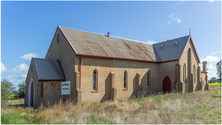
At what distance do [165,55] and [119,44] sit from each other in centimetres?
761

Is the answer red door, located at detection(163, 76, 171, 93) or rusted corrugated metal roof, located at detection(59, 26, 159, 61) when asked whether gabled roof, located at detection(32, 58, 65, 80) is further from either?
red door, located at detection(163, 76, 171, 93)

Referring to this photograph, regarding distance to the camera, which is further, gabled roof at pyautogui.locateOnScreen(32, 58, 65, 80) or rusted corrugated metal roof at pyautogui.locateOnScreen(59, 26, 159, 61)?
rusted corrugated metal roof at pyautogui.locateOnScreen(59, 26, 159, 61)

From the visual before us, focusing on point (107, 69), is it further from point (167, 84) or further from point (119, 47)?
point (167, 84)

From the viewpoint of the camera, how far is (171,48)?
1154 inches

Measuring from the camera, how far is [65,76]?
20.8 metres

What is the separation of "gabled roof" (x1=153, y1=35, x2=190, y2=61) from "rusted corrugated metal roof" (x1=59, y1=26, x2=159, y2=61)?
1.48 m

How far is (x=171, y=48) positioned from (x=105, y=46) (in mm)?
11560

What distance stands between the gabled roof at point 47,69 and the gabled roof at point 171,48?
1544cm

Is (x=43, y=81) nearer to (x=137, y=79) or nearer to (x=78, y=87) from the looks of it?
(x=78, y=87)

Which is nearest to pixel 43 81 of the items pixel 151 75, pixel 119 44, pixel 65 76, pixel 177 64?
pixel 65 76

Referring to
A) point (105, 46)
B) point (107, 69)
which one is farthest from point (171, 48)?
point (107, 69)

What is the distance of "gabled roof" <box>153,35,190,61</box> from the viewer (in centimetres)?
2755

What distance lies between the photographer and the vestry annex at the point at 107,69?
19.6m

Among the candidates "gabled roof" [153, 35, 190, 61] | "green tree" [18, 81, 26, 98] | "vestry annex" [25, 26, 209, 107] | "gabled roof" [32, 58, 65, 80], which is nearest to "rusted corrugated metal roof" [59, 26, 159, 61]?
"vestry annex" [25, 26, 209, 107]
